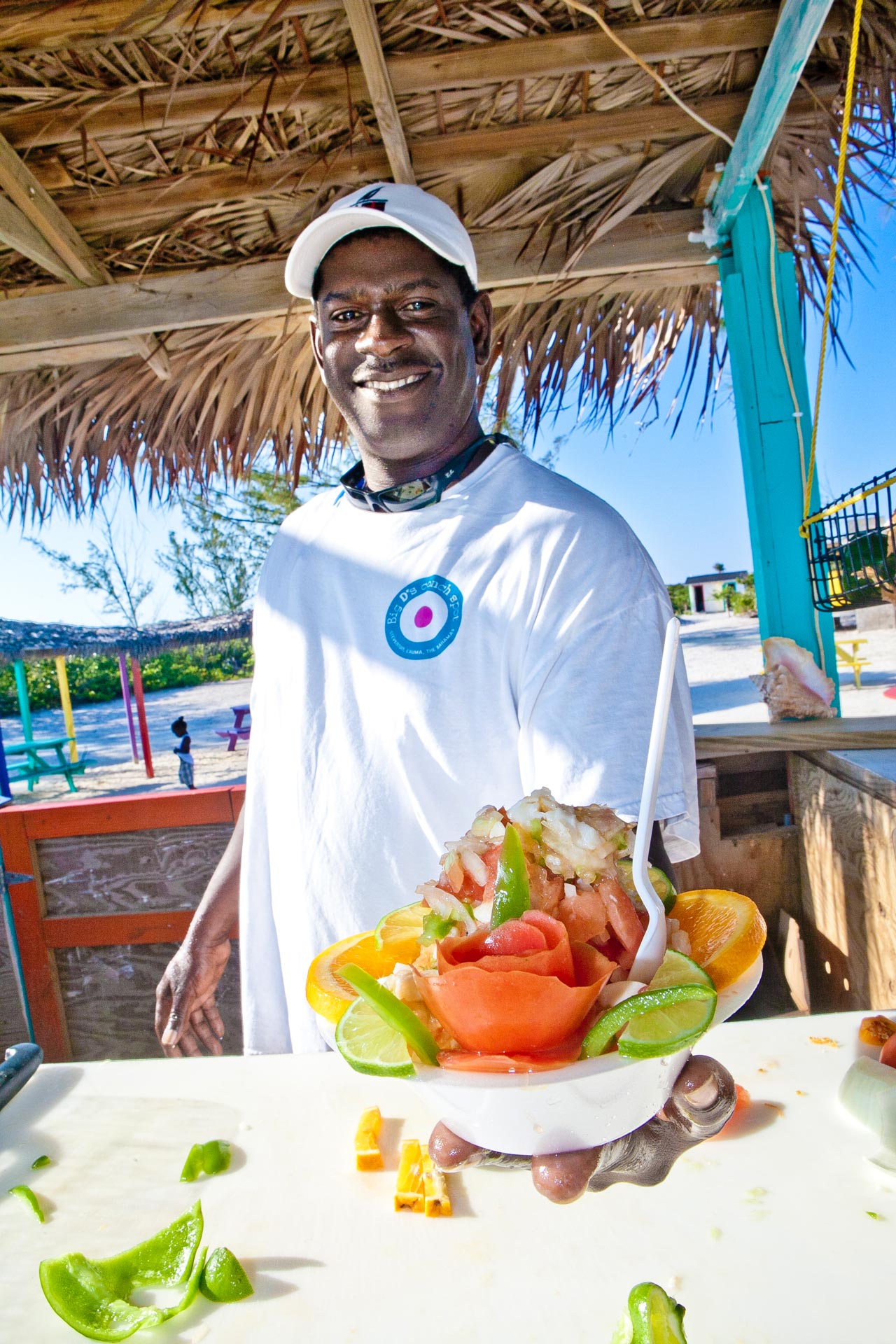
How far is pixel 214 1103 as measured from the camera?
102cm

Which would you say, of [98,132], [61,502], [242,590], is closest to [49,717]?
[242,590]

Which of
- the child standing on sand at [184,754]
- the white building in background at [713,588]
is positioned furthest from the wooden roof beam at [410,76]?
the white building in background at [713,588]

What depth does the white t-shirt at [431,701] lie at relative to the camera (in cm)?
125

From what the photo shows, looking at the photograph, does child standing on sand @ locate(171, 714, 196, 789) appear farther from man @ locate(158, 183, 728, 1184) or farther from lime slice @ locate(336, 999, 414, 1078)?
lime slice @ locate(336, 999, 414, 1078)

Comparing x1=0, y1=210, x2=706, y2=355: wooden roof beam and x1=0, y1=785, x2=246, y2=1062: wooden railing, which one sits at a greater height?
x1=0, y1=210, x2=706, y2=355: wooden roof beam

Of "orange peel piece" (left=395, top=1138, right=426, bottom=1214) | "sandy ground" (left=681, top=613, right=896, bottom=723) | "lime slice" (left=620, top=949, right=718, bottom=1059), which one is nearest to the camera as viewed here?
"lime slice" (left=620, top=949, right=718, bottom=1059)

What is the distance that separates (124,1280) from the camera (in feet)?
2.50

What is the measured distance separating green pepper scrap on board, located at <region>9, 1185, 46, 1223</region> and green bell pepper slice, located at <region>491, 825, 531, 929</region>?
60cm

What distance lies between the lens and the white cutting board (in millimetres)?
691

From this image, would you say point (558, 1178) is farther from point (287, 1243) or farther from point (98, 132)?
point (98, 132)

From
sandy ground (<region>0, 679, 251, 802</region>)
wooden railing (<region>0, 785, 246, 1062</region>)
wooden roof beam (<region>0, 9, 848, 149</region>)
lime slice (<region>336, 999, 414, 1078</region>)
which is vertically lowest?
sandy ground (<region>0, 679, 251, 802</region>)

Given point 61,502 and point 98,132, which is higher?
point 98,132

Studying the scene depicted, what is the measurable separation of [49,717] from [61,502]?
16.8 metres

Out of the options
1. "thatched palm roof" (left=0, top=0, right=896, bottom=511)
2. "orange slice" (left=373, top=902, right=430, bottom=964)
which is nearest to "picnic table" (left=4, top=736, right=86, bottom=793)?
"thatched palm roof" (left=0, top=0, right=896, bottom=511)
